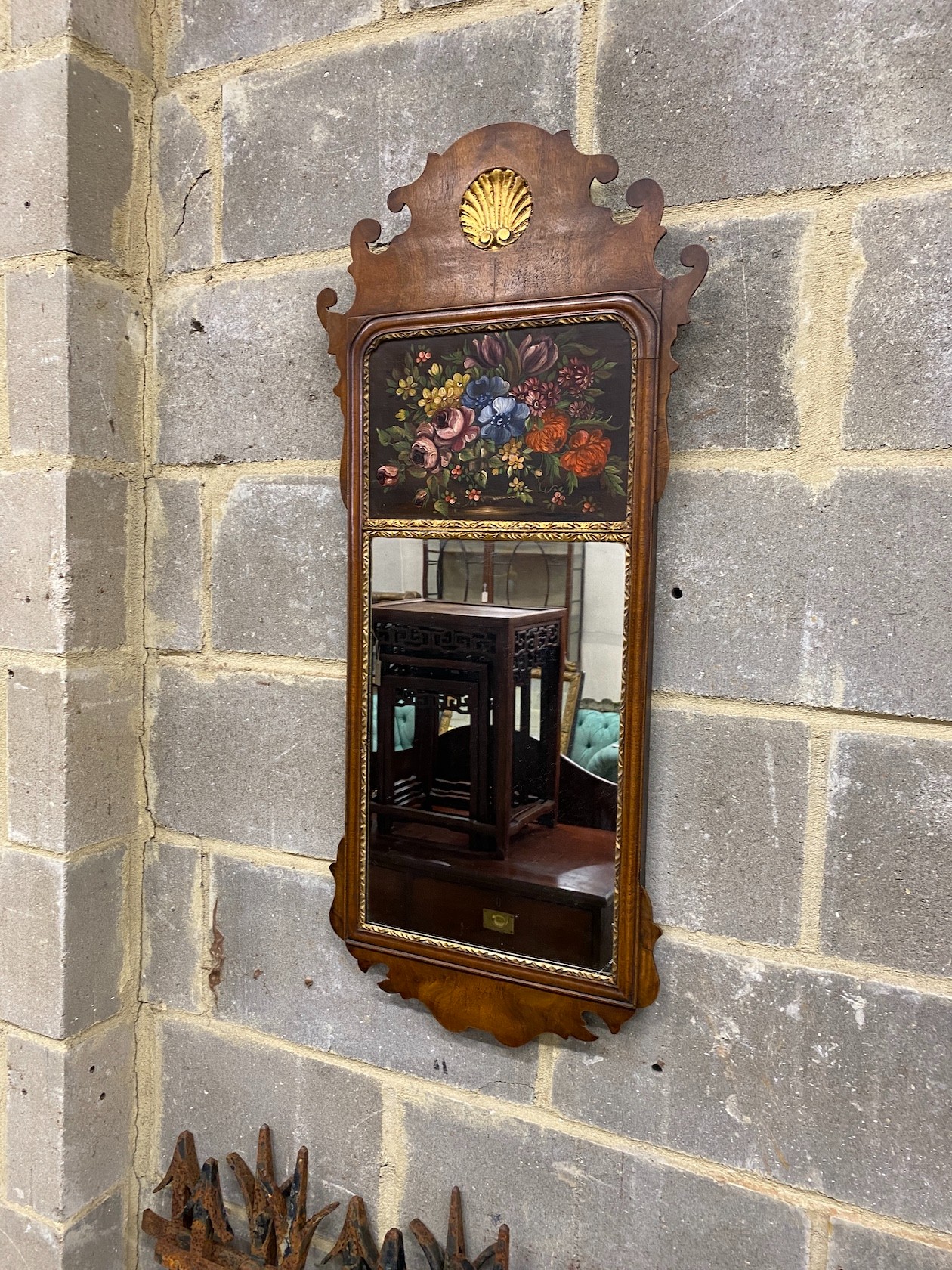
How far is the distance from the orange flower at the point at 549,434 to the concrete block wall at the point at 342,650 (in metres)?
0.11

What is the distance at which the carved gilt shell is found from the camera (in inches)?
36.4

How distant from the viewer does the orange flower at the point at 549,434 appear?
2.99ft

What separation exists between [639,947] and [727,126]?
2.62 feet

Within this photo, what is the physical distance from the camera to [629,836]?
3.01 feet

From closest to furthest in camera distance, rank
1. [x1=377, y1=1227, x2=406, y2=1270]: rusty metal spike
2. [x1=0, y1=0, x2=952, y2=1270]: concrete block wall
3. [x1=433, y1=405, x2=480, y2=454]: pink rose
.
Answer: [x1=0, y1=0, x2=952, y2=1270]: concrete block wall < [x1=433, y1=405, x2=480, y2=454]: pink rose < [x1=377, y1=1227, x2=406, y2=1270]: rusty metal spike

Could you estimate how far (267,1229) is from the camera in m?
1.13

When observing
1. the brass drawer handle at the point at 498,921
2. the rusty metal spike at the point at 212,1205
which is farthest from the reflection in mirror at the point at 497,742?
the rusty metal spike at the point at 212,1205

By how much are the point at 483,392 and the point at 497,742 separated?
1.18 ft

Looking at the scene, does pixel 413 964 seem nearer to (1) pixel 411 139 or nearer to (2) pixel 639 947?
(2) pixel 639 947

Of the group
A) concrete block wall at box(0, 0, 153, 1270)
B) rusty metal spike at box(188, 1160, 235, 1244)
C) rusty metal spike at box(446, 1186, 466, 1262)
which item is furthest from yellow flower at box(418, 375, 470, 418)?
rusty metal spike at box(188, 1160, 235, 1244)

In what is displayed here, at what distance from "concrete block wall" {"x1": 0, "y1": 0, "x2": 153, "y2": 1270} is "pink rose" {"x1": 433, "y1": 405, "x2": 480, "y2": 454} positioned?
1.53ft

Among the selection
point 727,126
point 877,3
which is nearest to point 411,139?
point 727,126

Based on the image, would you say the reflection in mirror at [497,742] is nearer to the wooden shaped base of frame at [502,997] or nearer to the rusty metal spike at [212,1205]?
the wooden shaped base of frame at [502,997]

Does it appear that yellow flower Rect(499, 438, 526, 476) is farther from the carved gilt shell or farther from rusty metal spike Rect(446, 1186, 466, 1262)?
→ rusty metal spike Rect(446, 1186, 466, 1262)
